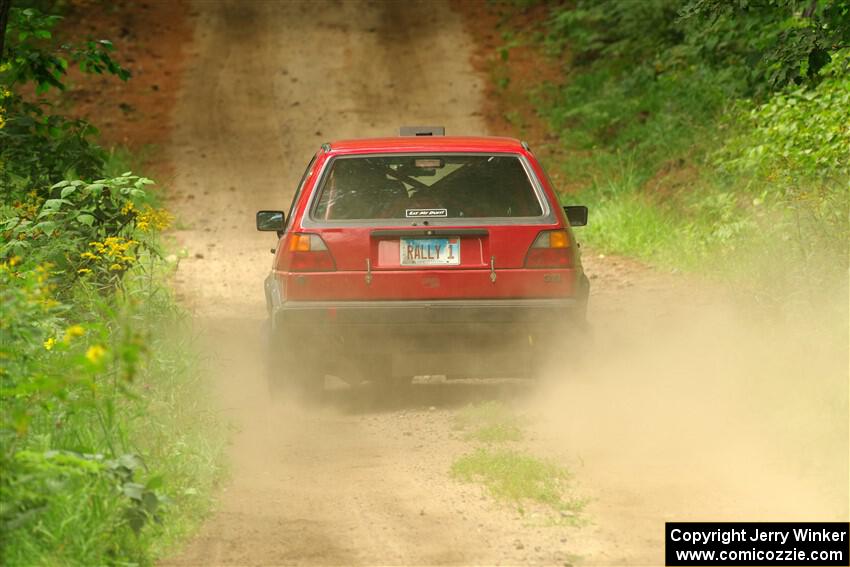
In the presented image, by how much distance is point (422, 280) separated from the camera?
8141 millimetres

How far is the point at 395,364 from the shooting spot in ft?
27.5

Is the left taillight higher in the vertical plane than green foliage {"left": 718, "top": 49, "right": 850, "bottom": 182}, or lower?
lower

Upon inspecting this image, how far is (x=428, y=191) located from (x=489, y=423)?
1.56m

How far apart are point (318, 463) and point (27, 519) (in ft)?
7.85

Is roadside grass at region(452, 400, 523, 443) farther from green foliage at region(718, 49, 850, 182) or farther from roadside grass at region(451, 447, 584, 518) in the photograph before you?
green foliage at region(718, 49, 850, 182)

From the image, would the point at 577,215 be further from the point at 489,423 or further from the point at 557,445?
the point at 557,445

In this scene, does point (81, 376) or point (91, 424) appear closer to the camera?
Result: point (81, 376)

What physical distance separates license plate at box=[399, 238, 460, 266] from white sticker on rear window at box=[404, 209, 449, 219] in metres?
0.16

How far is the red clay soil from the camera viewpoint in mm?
21281

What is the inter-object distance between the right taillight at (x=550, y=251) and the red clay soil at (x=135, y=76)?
1203 centimetres

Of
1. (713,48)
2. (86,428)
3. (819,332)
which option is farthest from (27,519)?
(713,48)

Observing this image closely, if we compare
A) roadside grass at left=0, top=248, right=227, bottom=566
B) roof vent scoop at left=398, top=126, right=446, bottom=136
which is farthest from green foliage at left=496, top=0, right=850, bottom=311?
roadside grass at left=0, top=248, right=227, bottom=566

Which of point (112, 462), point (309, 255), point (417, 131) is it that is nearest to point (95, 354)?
point (112, 462)

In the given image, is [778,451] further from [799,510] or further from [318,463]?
[318,463]
